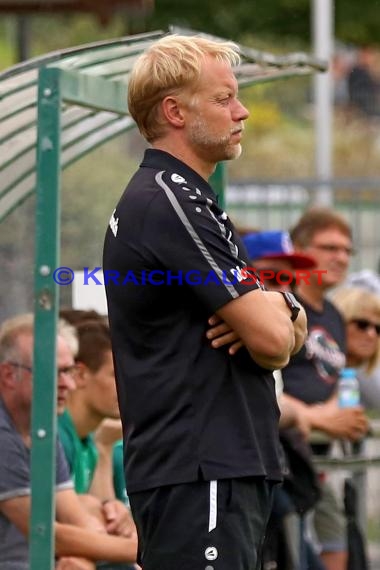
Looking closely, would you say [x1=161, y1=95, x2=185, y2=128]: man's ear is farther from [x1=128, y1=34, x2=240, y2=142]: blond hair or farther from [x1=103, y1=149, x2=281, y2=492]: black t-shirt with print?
[x1=103, y1=149, x2=281, y2=492]: black t-shirt with print

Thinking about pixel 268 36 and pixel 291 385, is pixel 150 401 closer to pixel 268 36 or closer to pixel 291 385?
pixel 291 385

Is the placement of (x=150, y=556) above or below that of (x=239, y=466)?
below

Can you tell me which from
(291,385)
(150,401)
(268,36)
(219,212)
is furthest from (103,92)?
(268,36)

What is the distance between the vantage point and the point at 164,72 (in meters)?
4.08

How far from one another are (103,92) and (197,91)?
50.8 inches

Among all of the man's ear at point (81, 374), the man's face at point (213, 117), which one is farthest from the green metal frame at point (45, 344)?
the man's ear at point (81, 374)

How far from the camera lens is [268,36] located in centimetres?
2266

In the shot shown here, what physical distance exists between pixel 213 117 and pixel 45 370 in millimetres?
1167

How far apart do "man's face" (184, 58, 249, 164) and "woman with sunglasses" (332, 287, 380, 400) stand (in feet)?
13.0

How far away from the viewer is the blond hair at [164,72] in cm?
407

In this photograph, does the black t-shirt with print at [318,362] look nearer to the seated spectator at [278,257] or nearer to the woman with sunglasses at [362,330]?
the seated spectator at [278,257]

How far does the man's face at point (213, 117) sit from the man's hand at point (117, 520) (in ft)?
6.90

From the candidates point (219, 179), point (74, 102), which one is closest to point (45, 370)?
point (74, 102)

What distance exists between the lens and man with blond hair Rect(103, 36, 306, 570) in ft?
12.6
